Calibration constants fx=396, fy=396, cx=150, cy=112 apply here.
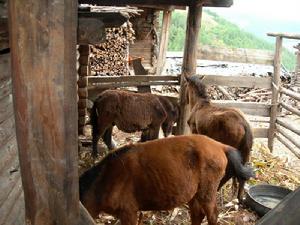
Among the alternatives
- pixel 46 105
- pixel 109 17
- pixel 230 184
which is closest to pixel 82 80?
pixel 230 184

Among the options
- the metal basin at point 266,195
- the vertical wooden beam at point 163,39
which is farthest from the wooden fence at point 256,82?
the vertical wooden beam at point 163,39

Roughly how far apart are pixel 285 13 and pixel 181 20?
56.5m

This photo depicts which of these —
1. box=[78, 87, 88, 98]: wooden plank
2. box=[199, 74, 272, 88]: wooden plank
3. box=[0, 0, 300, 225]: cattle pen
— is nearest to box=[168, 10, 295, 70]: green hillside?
box=[199, 74, 272, 88]: wooden plank

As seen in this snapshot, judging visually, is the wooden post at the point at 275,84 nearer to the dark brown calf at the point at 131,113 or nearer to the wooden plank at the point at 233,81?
the wooden plank at the point at 233,81

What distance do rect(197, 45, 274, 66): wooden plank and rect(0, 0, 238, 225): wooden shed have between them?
23.6ft

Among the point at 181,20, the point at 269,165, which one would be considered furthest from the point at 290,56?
the point at 269,165

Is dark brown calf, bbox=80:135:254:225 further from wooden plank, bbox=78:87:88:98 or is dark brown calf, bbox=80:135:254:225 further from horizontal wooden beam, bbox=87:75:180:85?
wooden plank, bbox=78:87:88:98

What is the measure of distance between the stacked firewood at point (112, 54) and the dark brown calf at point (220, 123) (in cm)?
807

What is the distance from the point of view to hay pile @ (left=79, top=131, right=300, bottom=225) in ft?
17.8

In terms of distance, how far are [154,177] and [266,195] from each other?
2.86 meters

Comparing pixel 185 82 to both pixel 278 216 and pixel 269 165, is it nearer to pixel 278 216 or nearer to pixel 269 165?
pixel 269 165

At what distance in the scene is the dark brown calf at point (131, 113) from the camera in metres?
7.02

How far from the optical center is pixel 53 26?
157 cm

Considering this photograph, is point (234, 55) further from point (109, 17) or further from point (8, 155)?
point (8, 155)
